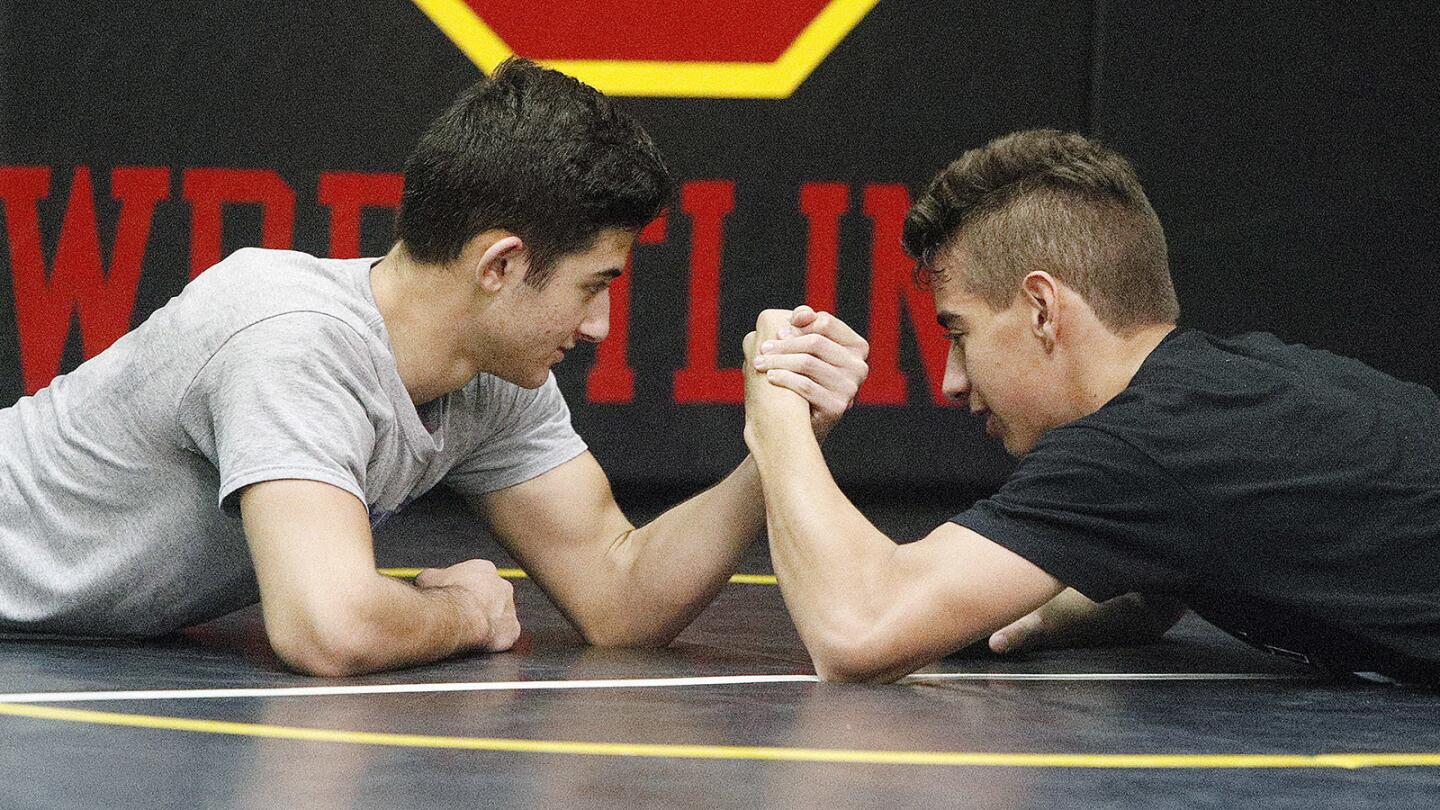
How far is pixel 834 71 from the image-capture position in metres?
5.99

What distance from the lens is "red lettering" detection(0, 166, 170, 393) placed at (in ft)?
18.5

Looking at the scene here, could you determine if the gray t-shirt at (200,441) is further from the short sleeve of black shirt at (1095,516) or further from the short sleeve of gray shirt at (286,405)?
the short sleeve of black shirt at (1095,516)

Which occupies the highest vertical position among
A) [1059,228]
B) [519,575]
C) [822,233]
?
[822,233]

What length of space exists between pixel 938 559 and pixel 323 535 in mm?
811

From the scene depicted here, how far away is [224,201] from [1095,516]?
3668 mm

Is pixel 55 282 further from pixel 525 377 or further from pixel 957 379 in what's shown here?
pixel 957 379

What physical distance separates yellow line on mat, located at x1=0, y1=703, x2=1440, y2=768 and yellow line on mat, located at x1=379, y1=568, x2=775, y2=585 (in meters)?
1.77

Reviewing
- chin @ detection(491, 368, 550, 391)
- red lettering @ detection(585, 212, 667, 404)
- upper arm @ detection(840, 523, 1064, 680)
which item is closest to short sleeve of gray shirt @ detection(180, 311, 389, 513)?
chin @ detection(491, 368, 550, 391)

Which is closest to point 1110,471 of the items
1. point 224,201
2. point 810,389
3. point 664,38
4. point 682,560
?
point 810,389

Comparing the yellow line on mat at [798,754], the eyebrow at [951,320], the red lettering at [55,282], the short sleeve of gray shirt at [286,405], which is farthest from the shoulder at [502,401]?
the red lettering at [55,282]

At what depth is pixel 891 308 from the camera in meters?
6.01

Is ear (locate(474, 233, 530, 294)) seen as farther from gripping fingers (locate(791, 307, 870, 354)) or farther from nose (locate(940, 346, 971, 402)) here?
nose (locate(940, 346, 971, 402))

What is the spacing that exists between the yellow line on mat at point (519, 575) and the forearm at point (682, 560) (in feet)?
3.25

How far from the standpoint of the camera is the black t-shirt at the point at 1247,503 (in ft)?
8.79
